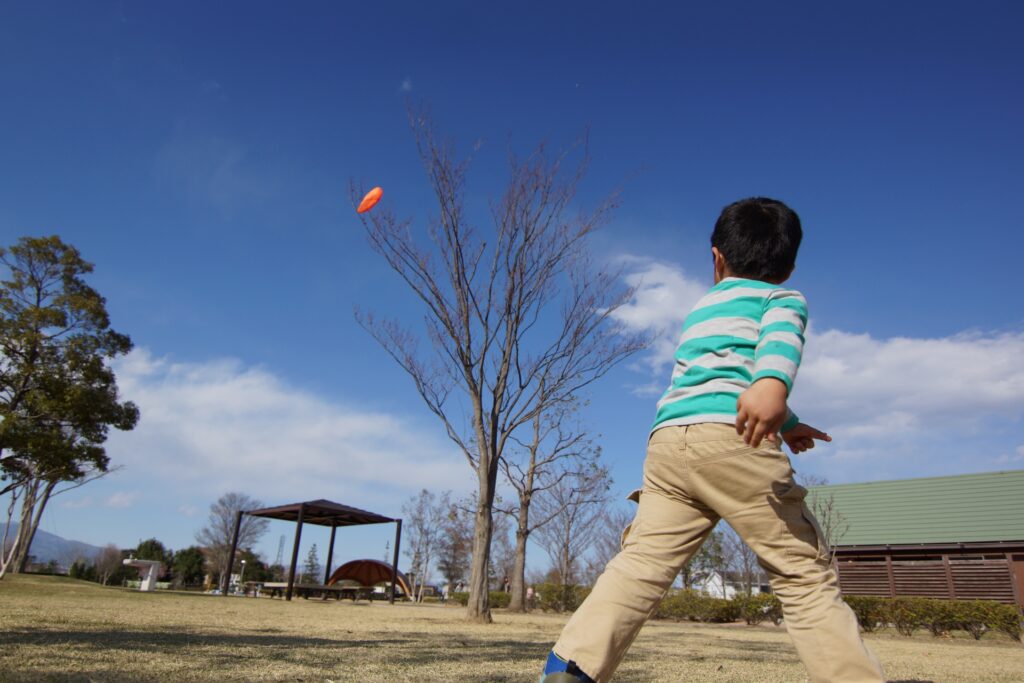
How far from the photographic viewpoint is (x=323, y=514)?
2027 cm

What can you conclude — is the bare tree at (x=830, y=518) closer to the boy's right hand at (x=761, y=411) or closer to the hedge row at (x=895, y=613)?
the hedge row at (x=895, y=613)

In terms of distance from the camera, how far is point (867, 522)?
61.7 ft

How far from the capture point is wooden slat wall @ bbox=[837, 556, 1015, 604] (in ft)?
52.0

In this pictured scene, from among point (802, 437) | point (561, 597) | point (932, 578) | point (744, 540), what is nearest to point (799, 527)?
point (744, 540)

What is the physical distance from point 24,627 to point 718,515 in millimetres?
4835

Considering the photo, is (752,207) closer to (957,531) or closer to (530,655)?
(530,655)

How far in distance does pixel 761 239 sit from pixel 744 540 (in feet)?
2.95

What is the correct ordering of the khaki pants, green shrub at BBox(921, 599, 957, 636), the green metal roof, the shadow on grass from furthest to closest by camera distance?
the green metal roof
green shrub at BBox(921, 599, 957, 636)
the shadow on grass
the khaki pants

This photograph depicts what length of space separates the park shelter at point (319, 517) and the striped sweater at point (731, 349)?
1804 cm

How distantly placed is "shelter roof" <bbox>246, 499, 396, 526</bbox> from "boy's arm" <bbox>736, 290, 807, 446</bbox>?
718 inches

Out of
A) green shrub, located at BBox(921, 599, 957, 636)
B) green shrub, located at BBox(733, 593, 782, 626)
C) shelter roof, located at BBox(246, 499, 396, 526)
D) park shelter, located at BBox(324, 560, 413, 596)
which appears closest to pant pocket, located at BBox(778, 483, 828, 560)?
green shrub, located at BBox(921, 599, 957, 636)

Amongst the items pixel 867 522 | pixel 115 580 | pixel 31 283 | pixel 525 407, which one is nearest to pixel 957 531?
pixel 867 522

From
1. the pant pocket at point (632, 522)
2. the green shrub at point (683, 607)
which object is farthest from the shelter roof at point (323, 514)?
the pant pocket at point (632, 522)

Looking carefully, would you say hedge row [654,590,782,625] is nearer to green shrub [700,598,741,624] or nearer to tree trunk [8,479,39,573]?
green shrub [700,598,741,624]
